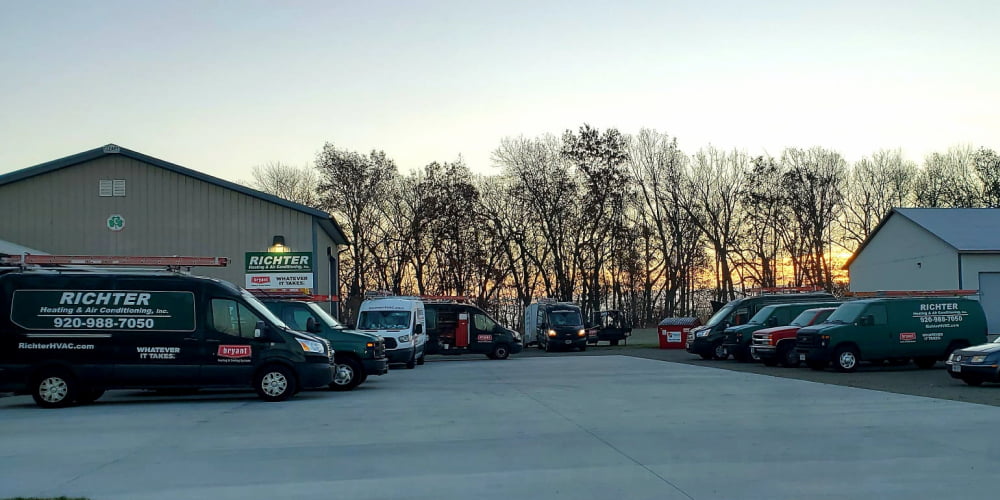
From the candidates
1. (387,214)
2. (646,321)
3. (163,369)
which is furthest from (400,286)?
(163,369)

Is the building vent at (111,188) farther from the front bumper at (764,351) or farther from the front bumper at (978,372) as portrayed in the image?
the front bumper at (978,372)

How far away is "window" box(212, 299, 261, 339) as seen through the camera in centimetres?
1706

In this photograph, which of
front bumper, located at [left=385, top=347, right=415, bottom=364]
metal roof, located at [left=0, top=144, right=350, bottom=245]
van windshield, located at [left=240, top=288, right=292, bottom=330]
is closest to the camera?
van windshield, located at [left=240, top=288, right=292, bottom=330]

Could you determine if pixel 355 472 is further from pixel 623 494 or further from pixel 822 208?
pixel 822 208

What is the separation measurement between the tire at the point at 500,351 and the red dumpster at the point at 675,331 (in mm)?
10297

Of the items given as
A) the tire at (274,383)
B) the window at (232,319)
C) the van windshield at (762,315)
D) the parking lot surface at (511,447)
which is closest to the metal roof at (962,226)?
the van windshield at (762,315)

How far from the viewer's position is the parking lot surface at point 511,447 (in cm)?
826

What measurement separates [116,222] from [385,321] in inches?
471

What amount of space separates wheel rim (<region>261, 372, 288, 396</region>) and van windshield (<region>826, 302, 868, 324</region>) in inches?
589

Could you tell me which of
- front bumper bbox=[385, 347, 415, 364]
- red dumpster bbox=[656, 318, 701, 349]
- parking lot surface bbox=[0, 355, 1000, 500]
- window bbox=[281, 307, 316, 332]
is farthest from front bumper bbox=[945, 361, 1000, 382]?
red dumpster bbox=[656, 318, 701, 349]

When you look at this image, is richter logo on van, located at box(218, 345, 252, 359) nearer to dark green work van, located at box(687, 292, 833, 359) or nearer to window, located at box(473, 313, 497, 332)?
dark green work van, located at box(687, 292, 833, 359)

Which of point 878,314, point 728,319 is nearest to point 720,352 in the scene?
point 728,319

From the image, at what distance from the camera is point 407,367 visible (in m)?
30.0

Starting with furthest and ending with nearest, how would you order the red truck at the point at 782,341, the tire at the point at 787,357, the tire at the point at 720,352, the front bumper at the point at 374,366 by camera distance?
the tire at the point at 720,352, the red truck at the point at 782,341, the tire at the point at 787,357, the front bumper at the point at 374,366
